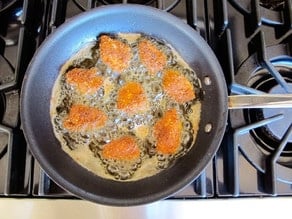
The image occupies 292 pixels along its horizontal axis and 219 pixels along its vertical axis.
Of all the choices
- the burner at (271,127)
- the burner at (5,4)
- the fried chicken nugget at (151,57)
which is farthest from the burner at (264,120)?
the burner at (5,4)

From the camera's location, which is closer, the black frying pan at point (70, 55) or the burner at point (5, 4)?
the black frying pan at point (70, 55)

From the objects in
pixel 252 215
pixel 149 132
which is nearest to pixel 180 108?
pixel 149 132

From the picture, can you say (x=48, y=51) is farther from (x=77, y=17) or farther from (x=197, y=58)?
(x=197, y=58)

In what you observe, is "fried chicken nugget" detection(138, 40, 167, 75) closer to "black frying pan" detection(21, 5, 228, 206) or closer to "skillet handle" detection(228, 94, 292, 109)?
"black frying pan" detection(21, 5, 228, 206)

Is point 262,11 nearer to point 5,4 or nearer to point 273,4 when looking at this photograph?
point 273,4

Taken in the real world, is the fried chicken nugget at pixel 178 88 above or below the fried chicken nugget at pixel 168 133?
above

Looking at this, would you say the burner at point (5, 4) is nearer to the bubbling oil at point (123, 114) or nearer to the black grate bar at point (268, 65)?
the bubbling oil at point (123, 114)
